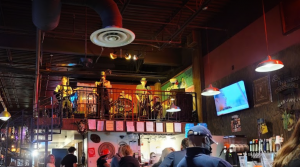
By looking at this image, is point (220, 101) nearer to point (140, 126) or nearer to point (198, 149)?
point (140, 126)

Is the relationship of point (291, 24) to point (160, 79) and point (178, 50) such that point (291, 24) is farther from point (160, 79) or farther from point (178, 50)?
point (160, 79)

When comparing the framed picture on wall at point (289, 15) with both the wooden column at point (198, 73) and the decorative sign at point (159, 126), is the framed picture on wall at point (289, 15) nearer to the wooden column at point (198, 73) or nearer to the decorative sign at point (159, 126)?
the wooden column at point (198, 73)

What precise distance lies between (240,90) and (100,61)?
7.32m

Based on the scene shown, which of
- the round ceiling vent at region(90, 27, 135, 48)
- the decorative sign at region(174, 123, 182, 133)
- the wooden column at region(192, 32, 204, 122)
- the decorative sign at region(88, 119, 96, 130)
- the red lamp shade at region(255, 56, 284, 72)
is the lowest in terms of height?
the decorative sign at region(174, 123, 182, 133)

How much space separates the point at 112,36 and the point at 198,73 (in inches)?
294

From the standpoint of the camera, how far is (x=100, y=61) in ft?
47.1

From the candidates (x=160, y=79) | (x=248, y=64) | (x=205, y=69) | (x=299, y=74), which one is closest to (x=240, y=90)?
(x=248, y=64)

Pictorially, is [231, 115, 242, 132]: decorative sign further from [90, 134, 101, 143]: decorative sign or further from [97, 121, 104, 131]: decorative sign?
[90, 134, 101, 143]: decorative sign

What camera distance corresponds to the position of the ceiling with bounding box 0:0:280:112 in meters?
9.59

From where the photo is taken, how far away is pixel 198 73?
37.8 feet

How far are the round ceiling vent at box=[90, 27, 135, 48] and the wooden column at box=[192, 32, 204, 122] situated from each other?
715 centimetres

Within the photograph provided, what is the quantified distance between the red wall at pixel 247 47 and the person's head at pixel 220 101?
72cm

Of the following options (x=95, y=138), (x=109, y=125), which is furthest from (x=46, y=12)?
(x=95, y=138)

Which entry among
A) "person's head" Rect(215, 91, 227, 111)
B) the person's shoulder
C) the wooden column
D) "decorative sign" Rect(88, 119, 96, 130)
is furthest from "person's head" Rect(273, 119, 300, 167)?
the wooden column
